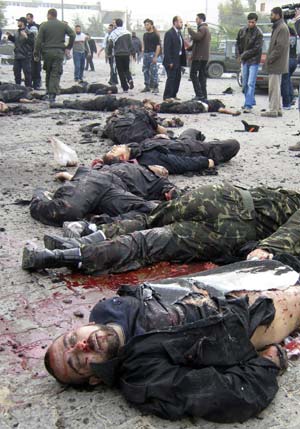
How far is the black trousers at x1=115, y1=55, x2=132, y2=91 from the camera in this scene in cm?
1323

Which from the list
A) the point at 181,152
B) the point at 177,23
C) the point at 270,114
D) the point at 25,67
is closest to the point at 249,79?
the point at 270,114

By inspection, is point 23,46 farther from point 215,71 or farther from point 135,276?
point 135,276

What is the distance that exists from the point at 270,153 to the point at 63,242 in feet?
14.3

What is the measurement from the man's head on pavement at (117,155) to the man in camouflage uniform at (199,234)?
5.67 feet

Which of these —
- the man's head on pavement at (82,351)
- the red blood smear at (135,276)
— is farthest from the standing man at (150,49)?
the man's head on pavement at (82,351)

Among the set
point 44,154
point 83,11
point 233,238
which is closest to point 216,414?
point 233,238

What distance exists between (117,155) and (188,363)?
3.31 m

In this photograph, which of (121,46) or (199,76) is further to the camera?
(121,46)

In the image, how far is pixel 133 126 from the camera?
677 centimetres

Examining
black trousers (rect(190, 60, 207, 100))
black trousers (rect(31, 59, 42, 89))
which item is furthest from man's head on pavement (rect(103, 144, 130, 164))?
black trousers (rect(31, 59, 42, 89))

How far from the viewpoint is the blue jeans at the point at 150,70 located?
1369 centimetres

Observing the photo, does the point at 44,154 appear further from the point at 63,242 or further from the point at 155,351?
the point at 155,351

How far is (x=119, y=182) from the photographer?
177 inches

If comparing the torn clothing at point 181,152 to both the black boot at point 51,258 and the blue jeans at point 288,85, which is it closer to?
the black boot at point 51,258
